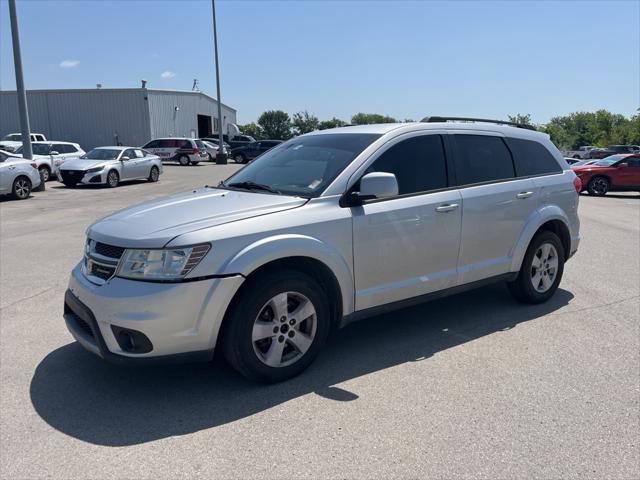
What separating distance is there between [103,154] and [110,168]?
4.42 ft

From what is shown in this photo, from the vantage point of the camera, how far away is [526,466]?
295cm

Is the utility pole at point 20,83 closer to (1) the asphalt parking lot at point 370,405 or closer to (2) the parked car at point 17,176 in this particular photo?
(2) the parked car at point 17,176

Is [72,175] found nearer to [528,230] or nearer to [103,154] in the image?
[103,154]

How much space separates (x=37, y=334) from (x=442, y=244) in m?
3.62

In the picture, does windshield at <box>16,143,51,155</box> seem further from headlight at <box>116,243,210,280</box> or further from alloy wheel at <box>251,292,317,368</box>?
alloy wheel at <box>251,292,317,368</box>

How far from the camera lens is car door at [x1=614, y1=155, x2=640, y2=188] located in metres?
20.9

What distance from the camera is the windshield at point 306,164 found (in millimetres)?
4363

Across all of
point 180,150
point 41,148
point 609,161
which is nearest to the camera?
point 609,161

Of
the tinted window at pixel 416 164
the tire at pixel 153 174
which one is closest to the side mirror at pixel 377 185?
the tinted window at pixel 416 164

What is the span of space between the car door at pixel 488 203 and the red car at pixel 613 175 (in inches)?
683

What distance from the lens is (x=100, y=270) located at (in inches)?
148

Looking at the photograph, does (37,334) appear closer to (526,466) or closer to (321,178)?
(321,178)

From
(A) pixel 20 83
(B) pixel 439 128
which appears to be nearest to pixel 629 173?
(B) pixel 439 128

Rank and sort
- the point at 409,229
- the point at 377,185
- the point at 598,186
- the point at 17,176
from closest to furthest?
the point at 377,185
the point at 409,229
the point at 17,176
the point at 598,186
